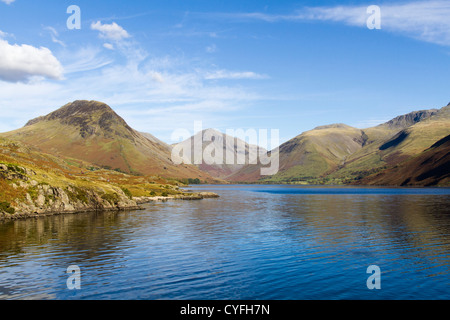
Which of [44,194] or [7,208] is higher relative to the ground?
[44,194]

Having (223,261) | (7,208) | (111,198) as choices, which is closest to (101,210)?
(111,198)

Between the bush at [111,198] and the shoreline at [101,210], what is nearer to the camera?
the shoreline at [101,210]

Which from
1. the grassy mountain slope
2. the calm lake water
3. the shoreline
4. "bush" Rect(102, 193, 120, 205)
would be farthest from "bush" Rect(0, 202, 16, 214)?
"bush" Rect(102, 193, 120, 205)

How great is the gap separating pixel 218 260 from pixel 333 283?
13.6m

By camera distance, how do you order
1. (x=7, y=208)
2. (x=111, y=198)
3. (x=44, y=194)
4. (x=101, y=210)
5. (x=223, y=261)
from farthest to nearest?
(x=111, y=198)
(x=101, y=210)
(x=44, y=194)
(x=7, y=208)
(x=223, y=261)

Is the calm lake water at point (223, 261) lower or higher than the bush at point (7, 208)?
lower

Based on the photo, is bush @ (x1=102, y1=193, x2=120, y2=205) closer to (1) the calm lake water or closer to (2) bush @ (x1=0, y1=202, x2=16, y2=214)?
(2) bush @ (x1=0, y1=202, x2=16, y2=214)

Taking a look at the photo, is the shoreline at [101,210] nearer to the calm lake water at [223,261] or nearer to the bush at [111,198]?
the bush at [111,198]

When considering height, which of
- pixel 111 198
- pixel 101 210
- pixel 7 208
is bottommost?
pixel 101 210

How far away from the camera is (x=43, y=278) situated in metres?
30.0

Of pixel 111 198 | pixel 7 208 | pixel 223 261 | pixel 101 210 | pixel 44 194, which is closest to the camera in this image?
pixel 223 261

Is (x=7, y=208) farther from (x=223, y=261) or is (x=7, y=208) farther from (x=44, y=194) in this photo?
(x=223, y=261)

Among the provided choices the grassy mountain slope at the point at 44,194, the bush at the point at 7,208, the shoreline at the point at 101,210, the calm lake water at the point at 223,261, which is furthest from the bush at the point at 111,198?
the calm lake water at the point at 223,261
